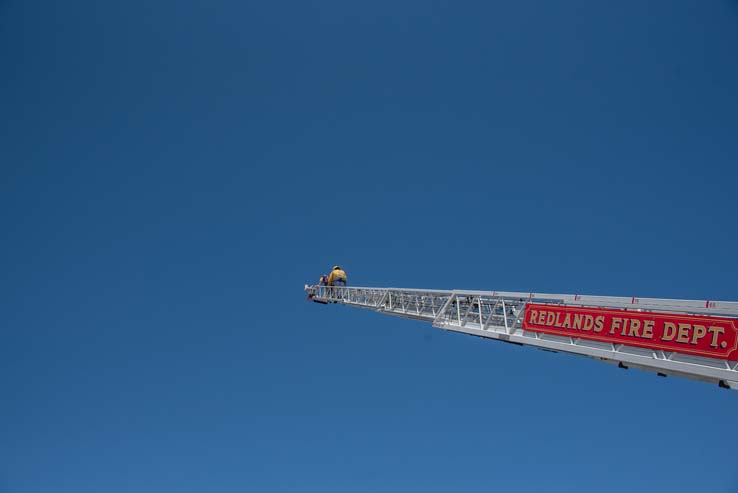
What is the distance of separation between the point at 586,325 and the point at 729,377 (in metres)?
2.94

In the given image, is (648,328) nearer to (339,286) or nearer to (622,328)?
(622,328)

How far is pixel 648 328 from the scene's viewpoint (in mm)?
8023

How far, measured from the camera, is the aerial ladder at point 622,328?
6938 mm

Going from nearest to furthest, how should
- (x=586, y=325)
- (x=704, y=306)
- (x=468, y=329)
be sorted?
(x=704, y=306) < (x=586, y=325) < (x=468, y=329)

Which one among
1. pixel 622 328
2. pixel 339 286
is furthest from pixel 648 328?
pixel 339 286

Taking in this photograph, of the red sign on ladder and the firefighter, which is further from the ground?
the firefighter

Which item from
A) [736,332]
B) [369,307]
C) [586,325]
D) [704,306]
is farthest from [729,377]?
[369,307]

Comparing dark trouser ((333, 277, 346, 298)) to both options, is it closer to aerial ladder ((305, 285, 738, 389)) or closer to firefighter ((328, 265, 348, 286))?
firefighter ((328, 265, 348, 286))

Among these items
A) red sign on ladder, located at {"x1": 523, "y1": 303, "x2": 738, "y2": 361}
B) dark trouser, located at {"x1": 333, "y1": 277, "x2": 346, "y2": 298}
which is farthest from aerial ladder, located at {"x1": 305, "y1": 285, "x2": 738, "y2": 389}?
dark trouser, located at {"x1": 333, "y1": 277, "x2": 346, "y2": 298}

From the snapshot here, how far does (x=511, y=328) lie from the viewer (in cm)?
1195

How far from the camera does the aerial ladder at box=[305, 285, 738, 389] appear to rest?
694 centimetres

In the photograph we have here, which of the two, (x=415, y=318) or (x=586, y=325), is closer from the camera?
(x=586, y=325)

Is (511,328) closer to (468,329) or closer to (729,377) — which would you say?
(468,329)

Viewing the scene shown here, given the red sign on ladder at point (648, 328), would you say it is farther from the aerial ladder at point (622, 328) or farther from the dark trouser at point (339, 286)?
the dark trouser at point (339, 286)
